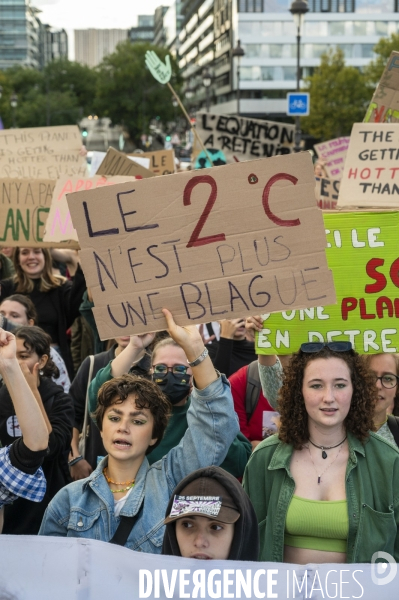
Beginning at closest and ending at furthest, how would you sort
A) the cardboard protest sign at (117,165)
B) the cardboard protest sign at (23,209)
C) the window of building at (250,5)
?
the cardboard protest sign at (23,209), the cardboard protest sign at (117,165), the window of building at (250,5)

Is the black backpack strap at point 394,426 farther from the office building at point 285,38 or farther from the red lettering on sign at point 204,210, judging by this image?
the office building at point 285,38

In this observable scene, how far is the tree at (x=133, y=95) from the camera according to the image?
98000 mm

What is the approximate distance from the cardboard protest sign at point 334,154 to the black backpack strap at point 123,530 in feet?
29.6

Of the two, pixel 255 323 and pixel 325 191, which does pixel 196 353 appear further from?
pixel 325 191

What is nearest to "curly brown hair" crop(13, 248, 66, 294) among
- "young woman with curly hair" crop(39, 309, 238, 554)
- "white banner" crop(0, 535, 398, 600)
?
"young woman with curly hair" crop(39, 309, 238, 554)

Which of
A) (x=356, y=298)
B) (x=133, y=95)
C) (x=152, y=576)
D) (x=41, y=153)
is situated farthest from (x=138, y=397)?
(x=133, y=95)

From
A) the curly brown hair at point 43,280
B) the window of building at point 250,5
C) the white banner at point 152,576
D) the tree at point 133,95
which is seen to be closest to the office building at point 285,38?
the window of building at point 250,5

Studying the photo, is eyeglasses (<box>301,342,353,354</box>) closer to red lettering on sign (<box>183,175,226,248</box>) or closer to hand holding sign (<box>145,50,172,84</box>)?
red lettering on sign (<box>183,175,226,248</box>)

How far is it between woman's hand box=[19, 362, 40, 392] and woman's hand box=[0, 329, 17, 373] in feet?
2.11


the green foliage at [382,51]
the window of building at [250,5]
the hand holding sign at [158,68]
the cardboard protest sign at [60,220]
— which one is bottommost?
the cardboard protest sign at [60,220]

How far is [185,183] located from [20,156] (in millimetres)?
6206

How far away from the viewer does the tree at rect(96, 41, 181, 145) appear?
A: 98000 millimetres

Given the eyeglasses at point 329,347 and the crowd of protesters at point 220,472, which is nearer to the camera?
the crowd of protesters at point 220,472

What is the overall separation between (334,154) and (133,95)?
9117 centimetres
